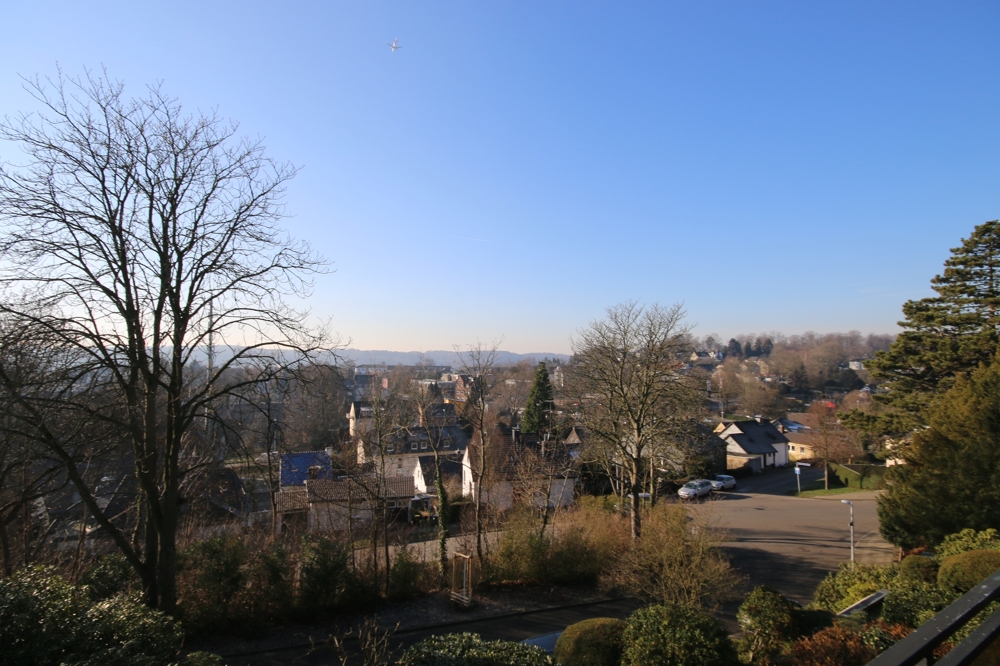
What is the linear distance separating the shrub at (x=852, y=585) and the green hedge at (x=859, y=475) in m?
26.1

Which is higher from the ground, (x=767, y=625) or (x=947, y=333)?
(x=947, y=333)

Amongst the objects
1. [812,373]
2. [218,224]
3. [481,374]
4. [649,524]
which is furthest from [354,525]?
[812,373]

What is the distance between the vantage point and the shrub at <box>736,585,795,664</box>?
8531mm

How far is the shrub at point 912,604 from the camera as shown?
7521 mm

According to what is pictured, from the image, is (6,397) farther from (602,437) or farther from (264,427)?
(602,437)

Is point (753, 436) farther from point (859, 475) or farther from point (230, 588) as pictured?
point (230, 588)

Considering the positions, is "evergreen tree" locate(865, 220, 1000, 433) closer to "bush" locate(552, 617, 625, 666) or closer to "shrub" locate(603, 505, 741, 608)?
"shrub" locate(603, 505, 741, 608)

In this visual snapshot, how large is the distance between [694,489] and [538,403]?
1254cm

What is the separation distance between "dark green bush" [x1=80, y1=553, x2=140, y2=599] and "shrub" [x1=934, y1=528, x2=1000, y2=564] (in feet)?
53.2

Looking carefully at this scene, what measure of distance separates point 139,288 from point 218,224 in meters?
1.42

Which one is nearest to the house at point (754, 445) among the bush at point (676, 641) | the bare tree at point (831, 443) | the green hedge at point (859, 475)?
the bare tree at point (831, 443)

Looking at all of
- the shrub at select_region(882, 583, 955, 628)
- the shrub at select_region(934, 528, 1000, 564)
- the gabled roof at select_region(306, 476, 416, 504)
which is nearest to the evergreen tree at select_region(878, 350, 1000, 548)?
the shrub at select_region(934, 528, 1000, 564)

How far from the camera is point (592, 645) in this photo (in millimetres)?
7777

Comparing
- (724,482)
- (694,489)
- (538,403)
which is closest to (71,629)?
(694,489)
